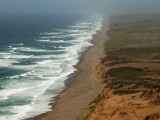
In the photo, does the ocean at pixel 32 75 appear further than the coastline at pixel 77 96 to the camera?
Yes

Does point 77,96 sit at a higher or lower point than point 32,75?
lower

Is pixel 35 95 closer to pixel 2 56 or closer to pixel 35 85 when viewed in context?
pixel 35 85

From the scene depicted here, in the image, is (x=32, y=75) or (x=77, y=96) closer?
(x=77, y=96)

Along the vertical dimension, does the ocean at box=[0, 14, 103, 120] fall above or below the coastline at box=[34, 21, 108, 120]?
above

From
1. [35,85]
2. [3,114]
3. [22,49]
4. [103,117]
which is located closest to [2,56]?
[22,49]

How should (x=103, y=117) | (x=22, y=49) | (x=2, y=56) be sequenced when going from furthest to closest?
(x=22, y=49), (x=2, y=56), (x=103, y=117)

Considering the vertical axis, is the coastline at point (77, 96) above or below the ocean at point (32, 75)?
below

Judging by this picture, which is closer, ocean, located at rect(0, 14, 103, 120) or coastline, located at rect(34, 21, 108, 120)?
coastline, located at rect(34, 21, 108, 120)

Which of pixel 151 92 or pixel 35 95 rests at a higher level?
pixel 151 92

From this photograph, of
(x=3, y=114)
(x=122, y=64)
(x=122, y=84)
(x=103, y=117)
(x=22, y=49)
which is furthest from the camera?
(x=22, y=49)

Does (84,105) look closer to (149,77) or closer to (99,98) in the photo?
(99,98)

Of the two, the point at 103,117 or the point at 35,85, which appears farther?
the point at 35,85
